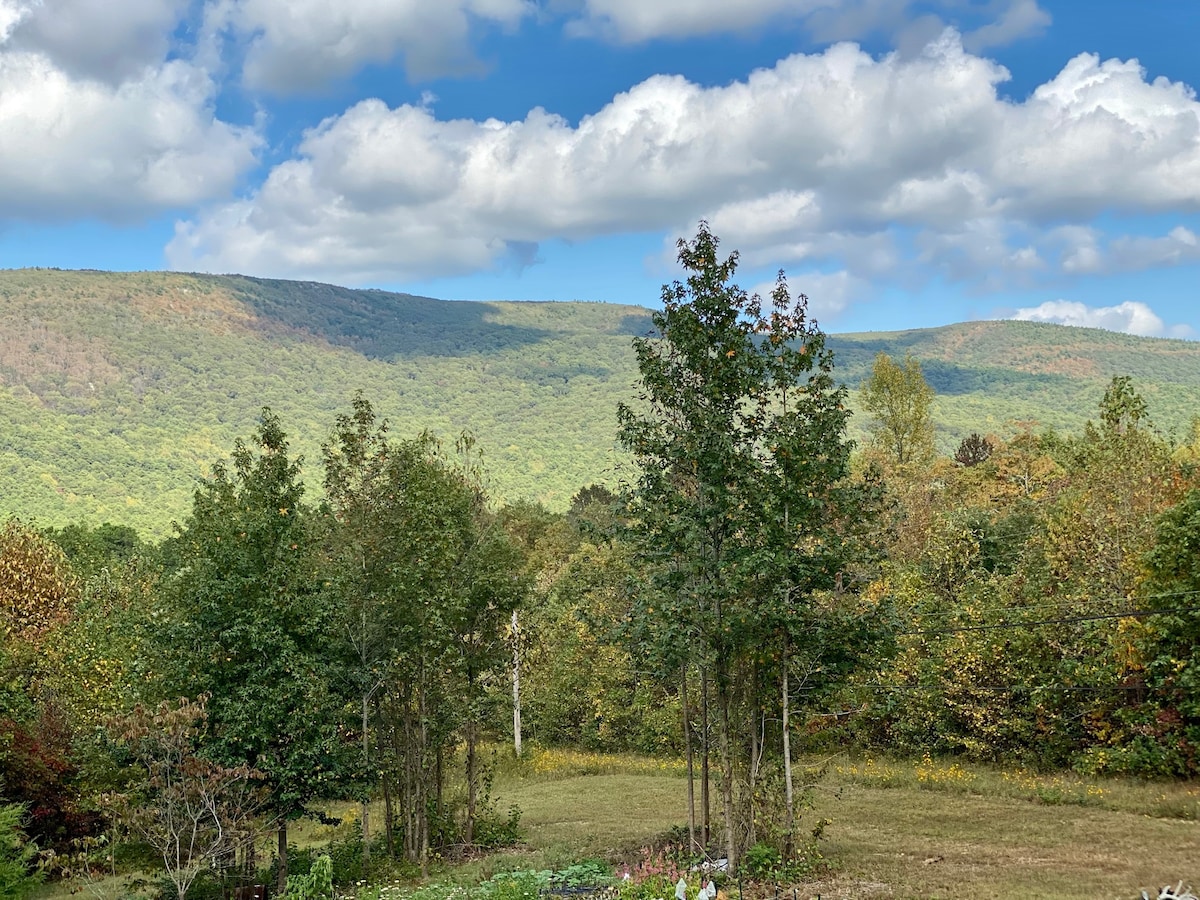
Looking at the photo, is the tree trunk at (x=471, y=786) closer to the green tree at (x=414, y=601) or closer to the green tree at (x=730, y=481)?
the green tree at (x=414, y=601)

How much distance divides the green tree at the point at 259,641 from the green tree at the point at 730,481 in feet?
22.4

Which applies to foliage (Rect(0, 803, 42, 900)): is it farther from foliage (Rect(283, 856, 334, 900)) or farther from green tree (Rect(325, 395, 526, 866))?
green tree (Rect(325, 395, 526, 866))

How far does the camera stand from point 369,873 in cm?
1917

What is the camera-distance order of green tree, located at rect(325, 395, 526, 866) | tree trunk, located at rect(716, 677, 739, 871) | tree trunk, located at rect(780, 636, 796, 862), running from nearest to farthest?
1. tree trunk, located at rect(716, 677, 739, 871)
2. tree trunk, located at rect(780, 636, 796, 862)
3. green tree, located at rect(325, 395, 526, 866)

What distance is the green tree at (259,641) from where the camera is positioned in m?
17.8

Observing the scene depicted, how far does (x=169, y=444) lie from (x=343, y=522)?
139m

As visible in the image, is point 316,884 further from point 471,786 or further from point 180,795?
point 471,786

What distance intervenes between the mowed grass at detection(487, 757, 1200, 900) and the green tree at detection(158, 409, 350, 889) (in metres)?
4.83

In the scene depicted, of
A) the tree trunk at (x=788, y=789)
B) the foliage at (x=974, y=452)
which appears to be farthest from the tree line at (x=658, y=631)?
the foliage at (x=974, y=452)

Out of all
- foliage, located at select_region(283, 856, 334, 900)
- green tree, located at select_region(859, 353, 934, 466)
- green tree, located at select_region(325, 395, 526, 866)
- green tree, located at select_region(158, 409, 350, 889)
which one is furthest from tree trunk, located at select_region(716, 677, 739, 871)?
green tree, located at select_region(859, 353, 934, 466)

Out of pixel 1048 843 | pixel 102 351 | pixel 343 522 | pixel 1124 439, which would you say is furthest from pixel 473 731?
pixel 102 351

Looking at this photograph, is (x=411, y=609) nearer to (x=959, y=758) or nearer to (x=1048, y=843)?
(x=1048, y=843)

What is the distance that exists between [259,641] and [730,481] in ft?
30.9

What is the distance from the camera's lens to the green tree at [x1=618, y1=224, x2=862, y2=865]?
1579 centimetres
